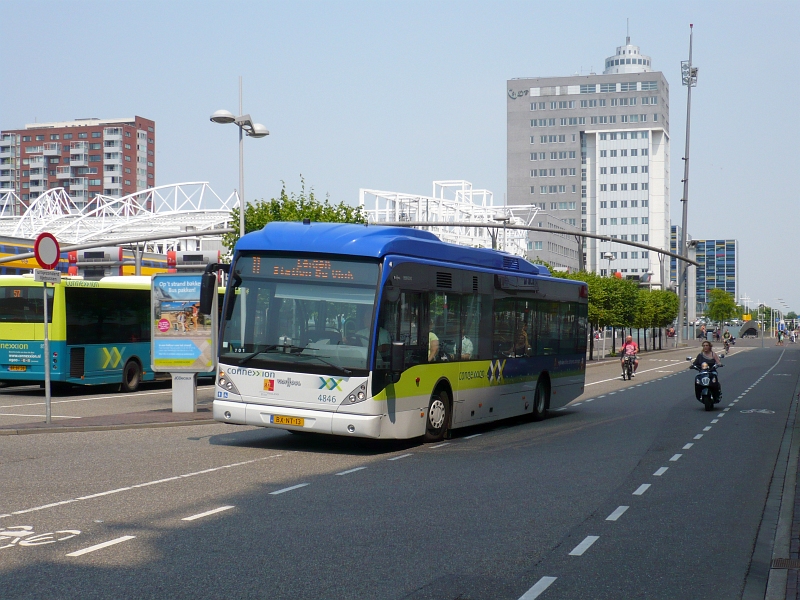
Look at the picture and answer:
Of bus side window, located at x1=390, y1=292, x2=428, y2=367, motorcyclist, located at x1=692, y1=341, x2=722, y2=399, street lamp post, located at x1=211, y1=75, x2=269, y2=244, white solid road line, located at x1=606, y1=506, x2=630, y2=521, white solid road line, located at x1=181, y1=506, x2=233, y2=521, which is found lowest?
white solid road line, located at x1=606, y1=506, x2=630, y2=521

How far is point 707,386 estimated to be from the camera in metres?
23.1

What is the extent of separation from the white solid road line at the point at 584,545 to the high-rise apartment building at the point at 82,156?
575ft

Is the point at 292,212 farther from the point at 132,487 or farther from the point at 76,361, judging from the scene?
A: the point at 132,487

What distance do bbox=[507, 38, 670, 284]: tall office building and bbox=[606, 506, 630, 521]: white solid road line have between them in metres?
151

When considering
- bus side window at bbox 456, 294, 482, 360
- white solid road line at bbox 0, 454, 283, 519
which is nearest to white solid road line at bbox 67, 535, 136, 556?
white solid road line at bbox 0, 454, 283, 519

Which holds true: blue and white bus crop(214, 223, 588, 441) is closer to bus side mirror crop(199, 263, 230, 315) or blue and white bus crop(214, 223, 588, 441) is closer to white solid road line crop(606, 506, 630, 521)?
bus side mirror crop(199, 263, 230, 315)

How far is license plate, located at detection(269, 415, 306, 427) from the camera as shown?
43.8 ft

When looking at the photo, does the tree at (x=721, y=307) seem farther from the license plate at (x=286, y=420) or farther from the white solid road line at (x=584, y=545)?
the white solid road line at (x=584, y=545)

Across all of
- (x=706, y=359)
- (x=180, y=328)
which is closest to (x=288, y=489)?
(x=180, y=328)

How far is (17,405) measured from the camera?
22.0 meters

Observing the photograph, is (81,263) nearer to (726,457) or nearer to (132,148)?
(726,457)

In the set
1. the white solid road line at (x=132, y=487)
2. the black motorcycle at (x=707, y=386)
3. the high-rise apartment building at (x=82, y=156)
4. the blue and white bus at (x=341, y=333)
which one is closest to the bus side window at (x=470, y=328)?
the blue and white bus at (x=341, y=333)

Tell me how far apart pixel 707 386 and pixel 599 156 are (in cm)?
14193

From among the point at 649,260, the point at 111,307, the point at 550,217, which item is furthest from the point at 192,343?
the point at 649,260
